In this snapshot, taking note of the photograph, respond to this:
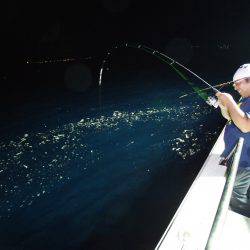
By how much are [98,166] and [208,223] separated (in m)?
6.84

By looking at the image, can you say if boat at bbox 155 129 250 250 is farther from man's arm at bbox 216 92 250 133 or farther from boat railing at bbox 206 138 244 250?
man's arm at bbox 216 92 250 133

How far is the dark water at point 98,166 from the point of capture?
7.44 metres

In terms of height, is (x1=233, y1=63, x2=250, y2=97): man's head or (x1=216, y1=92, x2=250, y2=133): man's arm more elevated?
(x1=233, y1=63, x2=250, y2=97): man's head

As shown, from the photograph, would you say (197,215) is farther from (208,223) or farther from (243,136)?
(243,136)

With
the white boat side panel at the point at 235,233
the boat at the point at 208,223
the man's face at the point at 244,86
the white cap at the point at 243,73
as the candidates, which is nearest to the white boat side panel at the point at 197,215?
the boat at the point at 208,223

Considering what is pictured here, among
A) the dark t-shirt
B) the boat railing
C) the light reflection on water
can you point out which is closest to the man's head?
the dark t-shirt

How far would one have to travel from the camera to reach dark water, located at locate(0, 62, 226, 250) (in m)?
7.44

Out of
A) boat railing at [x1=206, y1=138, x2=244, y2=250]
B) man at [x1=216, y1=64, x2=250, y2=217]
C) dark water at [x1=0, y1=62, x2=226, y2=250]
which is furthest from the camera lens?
dark water at [x1=0, y1=62, x2=226, y2=250]

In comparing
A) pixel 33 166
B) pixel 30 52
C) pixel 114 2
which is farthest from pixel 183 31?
pixel 33 166

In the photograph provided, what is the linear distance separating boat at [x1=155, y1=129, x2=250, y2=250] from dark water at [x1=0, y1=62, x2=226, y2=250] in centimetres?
272

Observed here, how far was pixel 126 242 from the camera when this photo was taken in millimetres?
6980

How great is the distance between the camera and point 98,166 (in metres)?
10.6

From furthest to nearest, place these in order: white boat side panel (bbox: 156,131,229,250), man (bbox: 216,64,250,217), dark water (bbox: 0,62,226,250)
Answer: dark water (bbox: 0,62,226,250) < man (bbox: 216,64,250,217) < white boat side panel (bbox: 156,131,229,250)

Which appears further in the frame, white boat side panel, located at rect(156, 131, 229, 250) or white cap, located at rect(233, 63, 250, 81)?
white cap, located at rect(233, 63, 250, 81)
